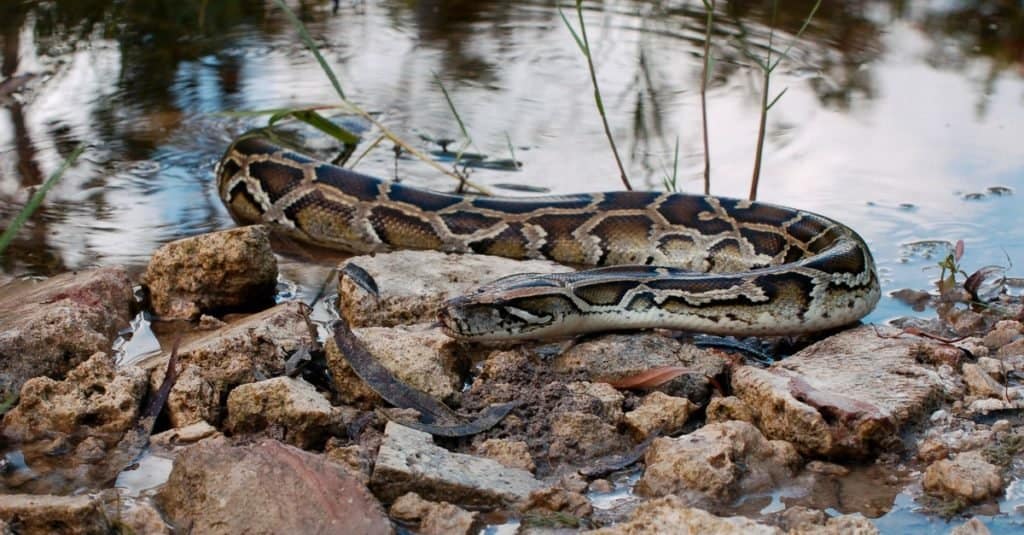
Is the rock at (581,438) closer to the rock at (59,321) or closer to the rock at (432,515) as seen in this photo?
the rock at (432,515)

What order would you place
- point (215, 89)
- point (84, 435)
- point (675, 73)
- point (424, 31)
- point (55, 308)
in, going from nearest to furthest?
point (84, 435), point (55, 308), point (215, 89), point (675, 73), point (424, 31)

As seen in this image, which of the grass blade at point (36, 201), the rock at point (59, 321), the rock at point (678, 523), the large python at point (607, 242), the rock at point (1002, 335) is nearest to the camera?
the grass blade at point (36, 201)

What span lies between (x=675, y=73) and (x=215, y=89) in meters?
4.63

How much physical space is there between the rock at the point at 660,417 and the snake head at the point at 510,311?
862 millimetres

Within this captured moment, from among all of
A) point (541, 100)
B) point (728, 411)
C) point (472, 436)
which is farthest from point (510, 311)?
point (541, 100)

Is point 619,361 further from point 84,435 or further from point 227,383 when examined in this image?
point 84,435

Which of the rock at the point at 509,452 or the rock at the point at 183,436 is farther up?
the rock at the point at 509,452

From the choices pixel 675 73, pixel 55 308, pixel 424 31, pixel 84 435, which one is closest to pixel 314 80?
pixel 424 31

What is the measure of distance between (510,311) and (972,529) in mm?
2577

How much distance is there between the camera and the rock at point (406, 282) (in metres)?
6.87

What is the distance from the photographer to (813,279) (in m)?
6.93

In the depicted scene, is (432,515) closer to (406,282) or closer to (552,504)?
(552,504)

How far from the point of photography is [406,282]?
707cm

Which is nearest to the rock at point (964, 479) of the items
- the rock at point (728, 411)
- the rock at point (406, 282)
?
the rock at point (728, 411)
